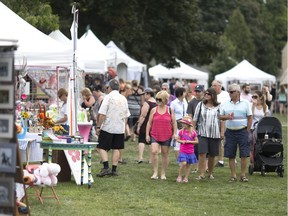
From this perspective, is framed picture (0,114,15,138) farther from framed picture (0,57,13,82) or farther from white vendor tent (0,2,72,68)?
white vendor tent (0,2,72,68)

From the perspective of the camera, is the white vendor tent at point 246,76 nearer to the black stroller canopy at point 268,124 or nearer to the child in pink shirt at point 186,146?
the black stroller canopy at point 268,124

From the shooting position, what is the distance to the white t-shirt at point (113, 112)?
1627cm

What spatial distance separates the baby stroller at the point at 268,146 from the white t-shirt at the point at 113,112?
2.96m

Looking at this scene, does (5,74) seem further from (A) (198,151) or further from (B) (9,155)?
(A) (198,151)

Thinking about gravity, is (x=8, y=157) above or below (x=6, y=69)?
below

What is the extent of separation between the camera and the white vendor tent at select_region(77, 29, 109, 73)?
86.5 ft

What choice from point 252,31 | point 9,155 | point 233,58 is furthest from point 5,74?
point 252,31

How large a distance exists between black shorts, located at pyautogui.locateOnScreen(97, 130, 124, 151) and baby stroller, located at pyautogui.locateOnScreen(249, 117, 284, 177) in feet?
9.59

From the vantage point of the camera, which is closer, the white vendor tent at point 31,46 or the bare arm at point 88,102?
the white vendor tent at point 31,46

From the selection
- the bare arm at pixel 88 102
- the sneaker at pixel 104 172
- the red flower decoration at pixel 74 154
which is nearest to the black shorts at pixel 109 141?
the sneaker at pixel 104 172

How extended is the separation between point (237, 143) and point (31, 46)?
426cm

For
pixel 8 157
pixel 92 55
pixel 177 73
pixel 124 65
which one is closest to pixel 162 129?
pixel 8 157

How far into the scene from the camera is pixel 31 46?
15508mm

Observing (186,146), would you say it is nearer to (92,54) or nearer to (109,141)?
(109,141)
